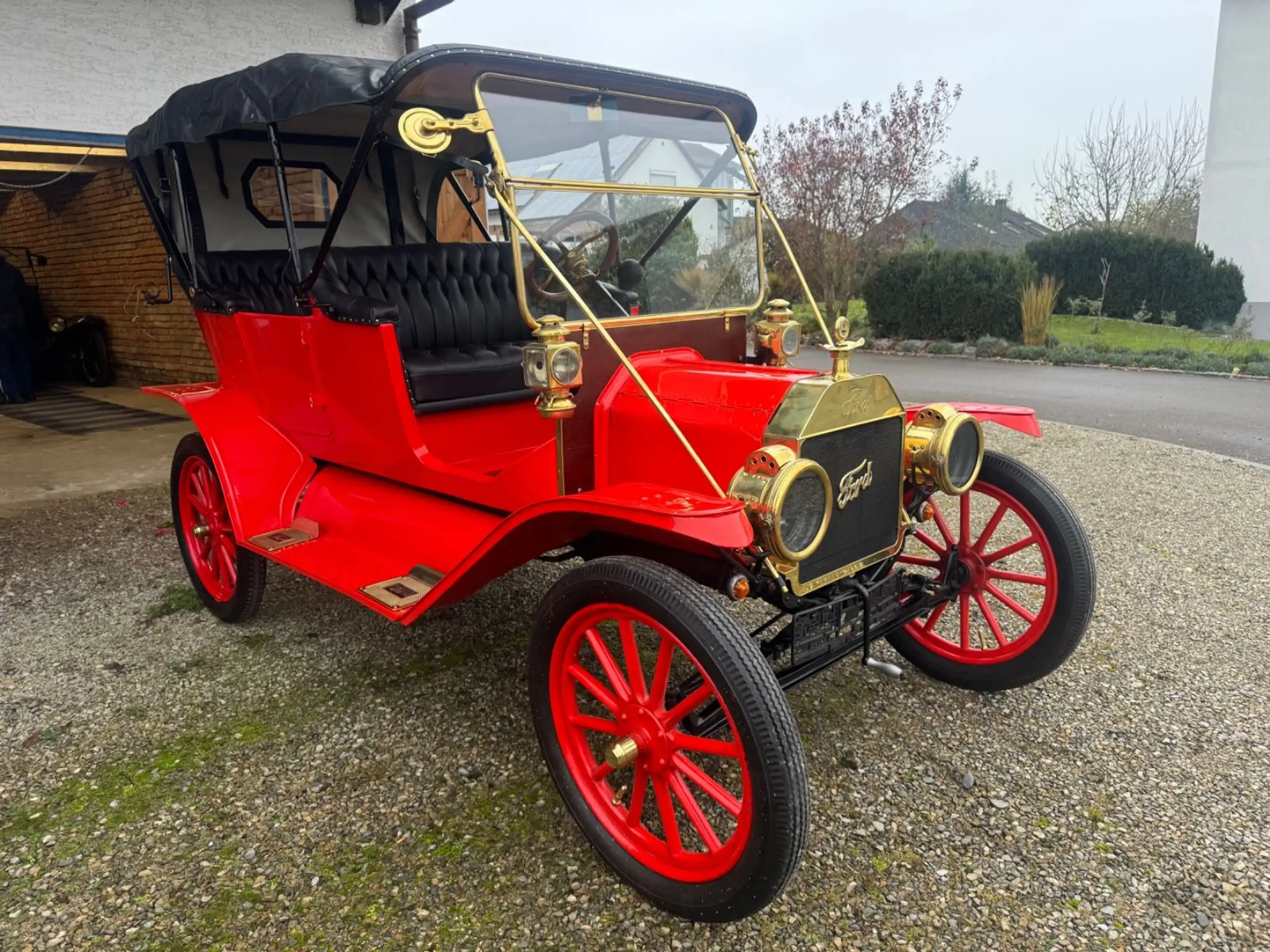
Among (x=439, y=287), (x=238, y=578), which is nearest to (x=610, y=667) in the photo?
(x=238, y=578)

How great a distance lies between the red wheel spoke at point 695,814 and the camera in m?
1.85

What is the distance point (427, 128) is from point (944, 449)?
63.6 inches

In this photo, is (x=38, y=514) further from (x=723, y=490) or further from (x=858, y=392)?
(x=858, y=392)

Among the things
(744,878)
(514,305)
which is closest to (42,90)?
(514,305)

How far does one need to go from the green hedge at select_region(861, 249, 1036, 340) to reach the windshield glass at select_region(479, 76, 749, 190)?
1149 centimetres

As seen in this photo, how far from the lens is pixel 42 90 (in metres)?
6.36

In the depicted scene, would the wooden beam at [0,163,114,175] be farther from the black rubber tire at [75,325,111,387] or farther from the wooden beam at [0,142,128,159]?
the black rubber tire at [75,325,111,387]

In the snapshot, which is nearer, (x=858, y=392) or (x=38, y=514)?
(x=858, y=392)

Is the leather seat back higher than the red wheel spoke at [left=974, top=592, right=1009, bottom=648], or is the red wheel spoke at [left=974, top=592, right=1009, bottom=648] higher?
the leather seat back

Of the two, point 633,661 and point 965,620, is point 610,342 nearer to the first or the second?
point 633,661

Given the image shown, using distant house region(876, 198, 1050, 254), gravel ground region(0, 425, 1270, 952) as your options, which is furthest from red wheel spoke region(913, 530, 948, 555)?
distant house region(876, 198, 1050, 254)

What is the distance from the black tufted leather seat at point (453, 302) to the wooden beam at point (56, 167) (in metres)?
5.28

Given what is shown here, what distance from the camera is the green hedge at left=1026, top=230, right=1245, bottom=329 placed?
48.4 feet

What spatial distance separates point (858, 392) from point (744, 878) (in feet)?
3.88
